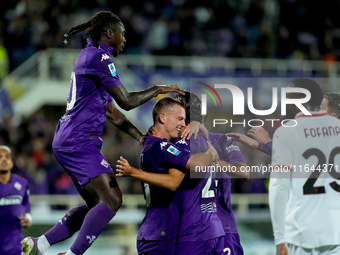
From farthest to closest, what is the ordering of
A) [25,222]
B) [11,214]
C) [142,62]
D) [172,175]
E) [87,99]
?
[142,62], [11,214], [25,222], [87,99], [172,175]

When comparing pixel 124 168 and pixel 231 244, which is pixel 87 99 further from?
pixel 231 244

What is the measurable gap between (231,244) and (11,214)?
11.6 feet

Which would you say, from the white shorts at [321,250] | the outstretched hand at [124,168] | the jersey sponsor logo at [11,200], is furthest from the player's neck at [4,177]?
the white shorts at [321,250]

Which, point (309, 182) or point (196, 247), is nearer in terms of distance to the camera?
point (309, 182)

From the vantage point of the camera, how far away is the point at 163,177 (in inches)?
201

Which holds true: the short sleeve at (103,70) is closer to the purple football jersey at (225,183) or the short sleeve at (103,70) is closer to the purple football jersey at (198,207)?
the purple football jersey at (198,207)

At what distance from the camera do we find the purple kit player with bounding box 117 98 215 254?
514cm

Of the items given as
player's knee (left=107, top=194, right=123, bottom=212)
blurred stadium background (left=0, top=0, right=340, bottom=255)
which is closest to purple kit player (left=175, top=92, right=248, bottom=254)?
player's knee (left=107, top=194, right=123, bottom=212)

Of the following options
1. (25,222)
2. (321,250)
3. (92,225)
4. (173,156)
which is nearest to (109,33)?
(173,156)

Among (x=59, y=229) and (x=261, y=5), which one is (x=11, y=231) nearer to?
(x=59, y=229)

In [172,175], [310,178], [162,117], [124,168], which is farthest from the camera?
[162,117]

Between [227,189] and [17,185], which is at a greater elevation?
[227,189]

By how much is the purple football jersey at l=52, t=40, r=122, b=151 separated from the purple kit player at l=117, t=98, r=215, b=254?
502 millimetres

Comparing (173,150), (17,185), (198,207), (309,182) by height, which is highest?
(173,150)
